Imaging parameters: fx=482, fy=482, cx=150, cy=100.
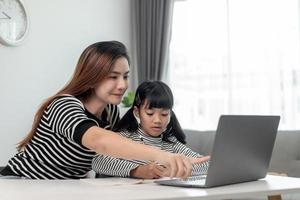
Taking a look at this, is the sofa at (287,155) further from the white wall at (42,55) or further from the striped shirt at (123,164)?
the white wall at (42,55)

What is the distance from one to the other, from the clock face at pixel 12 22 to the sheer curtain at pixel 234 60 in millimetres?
1351

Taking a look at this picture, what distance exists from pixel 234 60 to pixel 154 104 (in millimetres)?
2072

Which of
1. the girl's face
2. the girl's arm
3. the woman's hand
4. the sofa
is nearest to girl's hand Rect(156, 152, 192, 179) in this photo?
the girl's arm

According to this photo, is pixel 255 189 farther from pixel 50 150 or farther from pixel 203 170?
pixel 50 150

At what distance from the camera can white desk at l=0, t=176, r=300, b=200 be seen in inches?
44.3

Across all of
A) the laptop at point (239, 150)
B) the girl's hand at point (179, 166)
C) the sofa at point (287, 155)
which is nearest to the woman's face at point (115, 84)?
the laptop at point (239, 150)

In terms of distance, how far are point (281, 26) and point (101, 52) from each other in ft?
7.73

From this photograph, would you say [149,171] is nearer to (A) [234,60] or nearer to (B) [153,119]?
(B) [153,119]

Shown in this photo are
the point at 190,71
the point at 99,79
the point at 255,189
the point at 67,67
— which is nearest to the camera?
the point at 255,189

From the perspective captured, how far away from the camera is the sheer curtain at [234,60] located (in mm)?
3779

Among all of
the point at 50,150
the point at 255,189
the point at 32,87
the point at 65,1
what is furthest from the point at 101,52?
the point at 65,1

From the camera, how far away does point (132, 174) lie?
171cm

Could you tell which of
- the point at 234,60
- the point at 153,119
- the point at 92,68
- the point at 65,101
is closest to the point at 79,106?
the point at 65,101

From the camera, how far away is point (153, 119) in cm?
203
